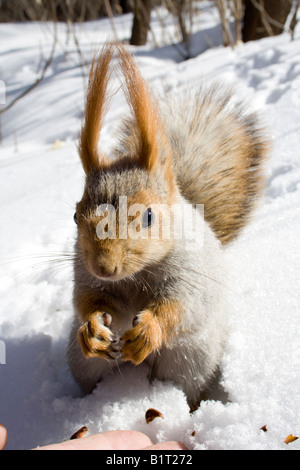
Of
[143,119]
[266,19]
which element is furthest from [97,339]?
[266,19]

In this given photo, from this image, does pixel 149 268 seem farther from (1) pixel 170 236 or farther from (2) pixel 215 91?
(2) pixel 215 91

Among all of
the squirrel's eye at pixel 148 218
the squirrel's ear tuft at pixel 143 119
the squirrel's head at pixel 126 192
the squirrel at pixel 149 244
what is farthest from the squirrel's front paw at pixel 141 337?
the squirrel's ear tuft at pixel 143 119

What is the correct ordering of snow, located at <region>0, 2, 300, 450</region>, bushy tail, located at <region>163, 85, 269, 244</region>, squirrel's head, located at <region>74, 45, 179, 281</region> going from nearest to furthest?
squirrel's head, located at <region>74, 45, 179, 281</region> → snow, located at <region>0, 2, 300, 450</region> → bushy tail, located at <region>163, 85, 269, 244</region>

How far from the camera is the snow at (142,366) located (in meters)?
1.05

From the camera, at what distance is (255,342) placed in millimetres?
1203

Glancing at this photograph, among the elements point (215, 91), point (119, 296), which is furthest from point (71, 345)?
point (215, 91)

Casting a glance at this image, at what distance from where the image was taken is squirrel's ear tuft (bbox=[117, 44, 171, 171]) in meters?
0.96

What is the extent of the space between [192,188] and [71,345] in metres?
0.58

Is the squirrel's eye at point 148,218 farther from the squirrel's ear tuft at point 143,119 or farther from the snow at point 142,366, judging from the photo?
the snow at point 142,366

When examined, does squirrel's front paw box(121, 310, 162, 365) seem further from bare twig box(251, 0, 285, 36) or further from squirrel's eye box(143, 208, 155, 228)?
bare twig box(251, 0, 285, 36)

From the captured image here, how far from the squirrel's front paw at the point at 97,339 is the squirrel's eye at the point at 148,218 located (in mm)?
256

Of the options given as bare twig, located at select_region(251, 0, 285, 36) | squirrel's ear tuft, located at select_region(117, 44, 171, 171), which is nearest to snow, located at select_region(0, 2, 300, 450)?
squirrel's ear tuft, located at select_region(117, 44, 171, 171)

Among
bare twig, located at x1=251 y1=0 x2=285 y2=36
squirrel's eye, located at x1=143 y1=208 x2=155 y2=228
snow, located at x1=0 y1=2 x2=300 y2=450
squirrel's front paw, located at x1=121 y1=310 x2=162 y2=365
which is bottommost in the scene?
snow, located at x1=0 y1=2 x2=300 y2=450

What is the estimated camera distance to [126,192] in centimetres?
98
